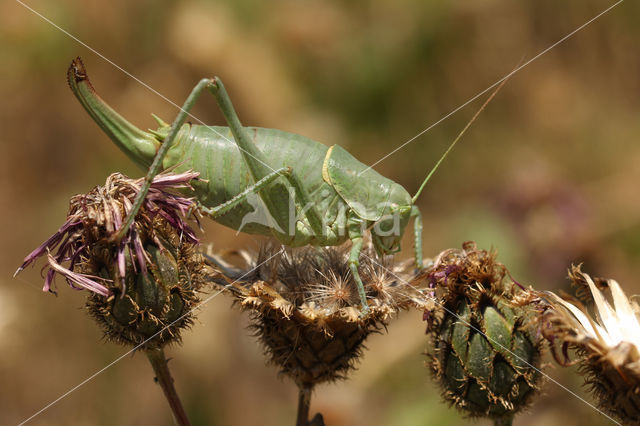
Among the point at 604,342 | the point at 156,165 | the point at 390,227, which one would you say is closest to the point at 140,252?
the point at 156,165

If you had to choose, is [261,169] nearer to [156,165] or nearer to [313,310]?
[156,165]

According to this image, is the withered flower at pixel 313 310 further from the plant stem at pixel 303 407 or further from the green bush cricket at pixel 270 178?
the green bush cricket at pixel 270 178

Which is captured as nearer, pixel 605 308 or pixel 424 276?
pixel 605 308

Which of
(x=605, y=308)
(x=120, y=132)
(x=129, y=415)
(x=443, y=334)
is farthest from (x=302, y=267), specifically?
(x=129, y=415)

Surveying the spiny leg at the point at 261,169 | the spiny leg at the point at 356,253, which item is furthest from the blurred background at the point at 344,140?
the spiny leg at the point at 261,169

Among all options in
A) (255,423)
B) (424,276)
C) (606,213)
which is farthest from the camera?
(606,213)

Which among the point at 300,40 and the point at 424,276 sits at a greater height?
the point at 300,40

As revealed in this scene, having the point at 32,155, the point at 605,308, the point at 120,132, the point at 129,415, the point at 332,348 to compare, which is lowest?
Answer: the point at 605,308

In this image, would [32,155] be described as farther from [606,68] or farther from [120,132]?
[606,68]
